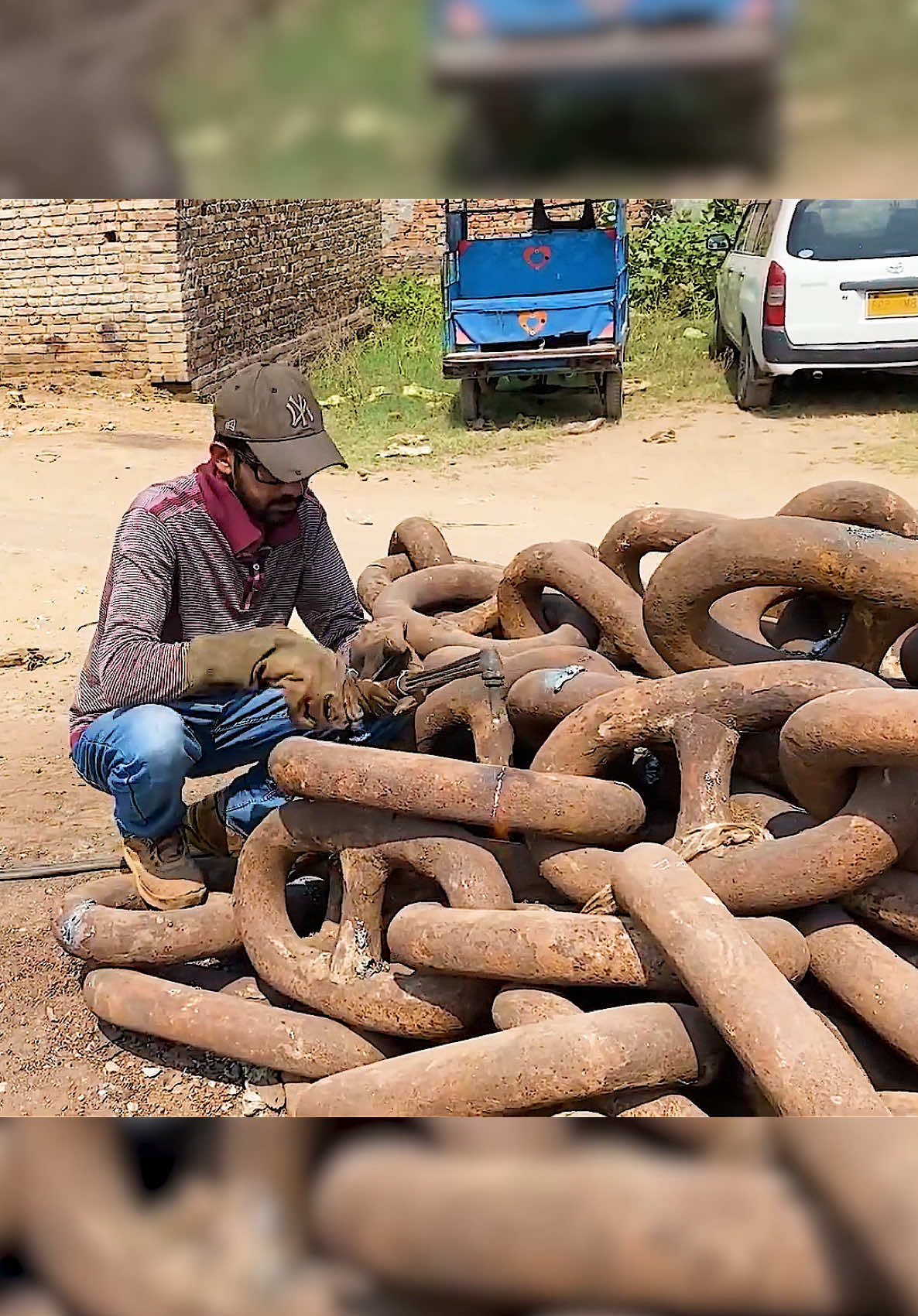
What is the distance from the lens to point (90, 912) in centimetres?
292

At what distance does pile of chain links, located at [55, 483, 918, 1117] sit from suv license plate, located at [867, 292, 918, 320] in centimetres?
708

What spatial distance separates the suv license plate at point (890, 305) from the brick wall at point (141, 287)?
4.82 meters

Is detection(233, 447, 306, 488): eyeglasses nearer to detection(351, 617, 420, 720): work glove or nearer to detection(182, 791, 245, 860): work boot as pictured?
detection(351, 617, 420, 720): work glove

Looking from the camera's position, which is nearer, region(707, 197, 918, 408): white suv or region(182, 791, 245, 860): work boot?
region(182, 791, 245, 860): work boot

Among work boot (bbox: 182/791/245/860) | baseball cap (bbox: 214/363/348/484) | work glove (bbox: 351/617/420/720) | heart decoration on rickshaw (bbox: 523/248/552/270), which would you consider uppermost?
heart decoration on rickshaw (bbox: 523/248/552/270)

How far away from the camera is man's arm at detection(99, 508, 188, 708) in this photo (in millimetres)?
3031

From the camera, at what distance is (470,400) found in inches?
447

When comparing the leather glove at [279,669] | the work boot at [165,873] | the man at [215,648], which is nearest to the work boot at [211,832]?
the man at [215,648]

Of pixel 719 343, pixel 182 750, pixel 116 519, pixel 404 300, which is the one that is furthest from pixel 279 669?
pixel 404 300

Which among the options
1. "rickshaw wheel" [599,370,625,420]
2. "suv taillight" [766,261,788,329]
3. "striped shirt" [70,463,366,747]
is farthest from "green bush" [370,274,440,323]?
"striped shirt" [70,463,366,747]

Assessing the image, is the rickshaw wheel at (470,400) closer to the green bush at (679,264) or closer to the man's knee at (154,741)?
the green bush at (679,264)

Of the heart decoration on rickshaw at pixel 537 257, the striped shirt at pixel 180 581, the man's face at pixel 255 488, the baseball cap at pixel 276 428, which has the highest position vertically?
the heart decoration on rickshaw at pixel 537 257

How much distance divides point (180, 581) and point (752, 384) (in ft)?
28.7

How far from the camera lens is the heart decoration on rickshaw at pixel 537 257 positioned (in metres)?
10.8
